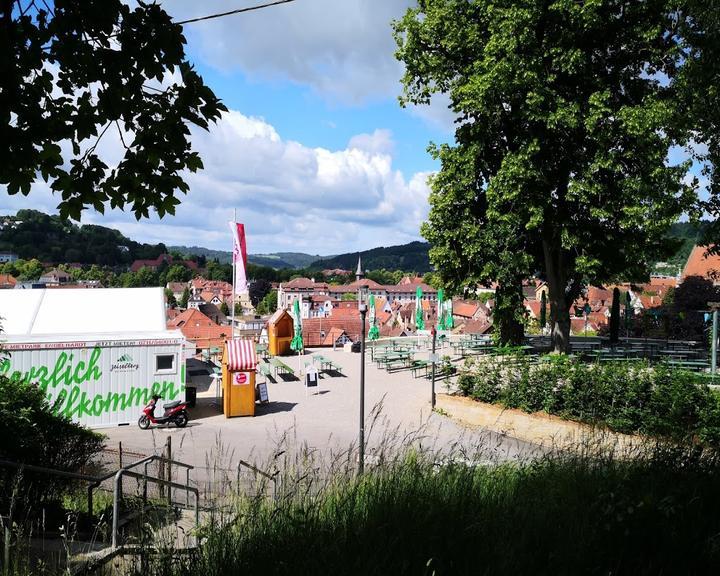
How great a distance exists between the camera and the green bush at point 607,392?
42.1 ft

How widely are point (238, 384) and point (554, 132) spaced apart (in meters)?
14.3

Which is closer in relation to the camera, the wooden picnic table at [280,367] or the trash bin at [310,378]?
the trash bin at [310,378]

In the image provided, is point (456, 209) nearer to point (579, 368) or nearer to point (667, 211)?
point (667, 211)

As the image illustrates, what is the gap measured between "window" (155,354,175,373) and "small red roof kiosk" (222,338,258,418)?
1772 millimetres

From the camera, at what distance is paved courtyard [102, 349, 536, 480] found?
1437cm

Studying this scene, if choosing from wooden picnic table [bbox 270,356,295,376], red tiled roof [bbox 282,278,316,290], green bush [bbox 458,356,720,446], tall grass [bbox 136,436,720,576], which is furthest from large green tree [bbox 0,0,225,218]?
red tiled roof [bbox 282,278,316,290]

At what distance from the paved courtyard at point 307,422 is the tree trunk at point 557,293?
16.9 feet

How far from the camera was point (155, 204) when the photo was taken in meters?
4.81

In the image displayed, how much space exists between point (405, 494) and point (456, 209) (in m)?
20.0

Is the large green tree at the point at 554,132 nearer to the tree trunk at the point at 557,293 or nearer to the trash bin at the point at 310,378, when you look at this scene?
the tree trunk at the point at 557,293

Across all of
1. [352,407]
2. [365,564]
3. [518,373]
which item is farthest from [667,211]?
[365,564]

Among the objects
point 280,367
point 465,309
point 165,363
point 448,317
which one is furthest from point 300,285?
point 165,363

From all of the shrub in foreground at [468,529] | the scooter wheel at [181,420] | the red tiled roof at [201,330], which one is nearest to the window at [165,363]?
the scooter wheel at [181,420]

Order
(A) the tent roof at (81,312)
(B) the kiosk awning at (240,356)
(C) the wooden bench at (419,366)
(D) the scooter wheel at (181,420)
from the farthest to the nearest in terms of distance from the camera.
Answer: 1. (C) the wooden bench at (419,366)
2. (B) the kiosk awning at (240,356)
3. (A) the tent roof at (81,312)
4. (D) the scooter wheel at (181,420)
